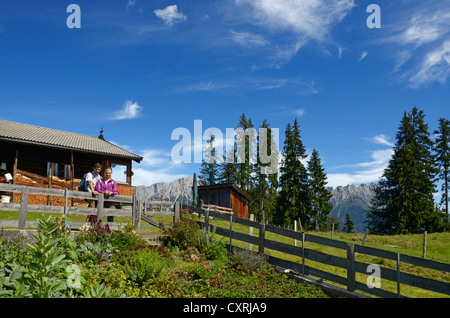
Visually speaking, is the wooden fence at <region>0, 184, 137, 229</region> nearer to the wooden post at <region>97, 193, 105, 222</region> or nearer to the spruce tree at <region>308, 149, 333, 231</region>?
the wooden post at <region>97, 193, 105, 222</region>

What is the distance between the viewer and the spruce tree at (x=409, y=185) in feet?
105

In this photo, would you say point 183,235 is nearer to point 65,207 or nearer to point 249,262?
point 249,262

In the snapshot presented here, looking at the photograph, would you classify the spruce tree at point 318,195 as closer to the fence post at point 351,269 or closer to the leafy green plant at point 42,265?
the fence post at point 351,269

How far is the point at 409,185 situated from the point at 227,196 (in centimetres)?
1823

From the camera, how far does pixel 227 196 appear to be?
30484mm

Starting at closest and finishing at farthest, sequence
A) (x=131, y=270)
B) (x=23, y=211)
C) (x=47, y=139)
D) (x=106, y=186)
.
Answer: (x=131, y=270) < (x=23, y=211) < (x=106, y=186) < (x=47, y=139)

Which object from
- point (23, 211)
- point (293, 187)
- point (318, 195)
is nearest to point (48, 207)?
point (23, 211)

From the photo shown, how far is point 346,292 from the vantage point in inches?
311

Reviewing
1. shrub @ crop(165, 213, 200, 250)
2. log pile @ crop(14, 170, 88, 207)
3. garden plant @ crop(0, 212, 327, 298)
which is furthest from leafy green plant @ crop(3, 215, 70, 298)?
log pile @ crop(14, 170, 88, 207)

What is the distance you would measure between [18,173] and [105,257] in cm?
1349

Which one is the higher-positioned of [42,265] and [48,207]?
[48,207]

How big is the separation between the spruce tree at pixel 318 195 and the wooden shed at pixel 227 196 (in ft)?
32.8

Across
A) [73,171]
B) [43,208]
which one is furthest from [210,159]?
[43,208]
